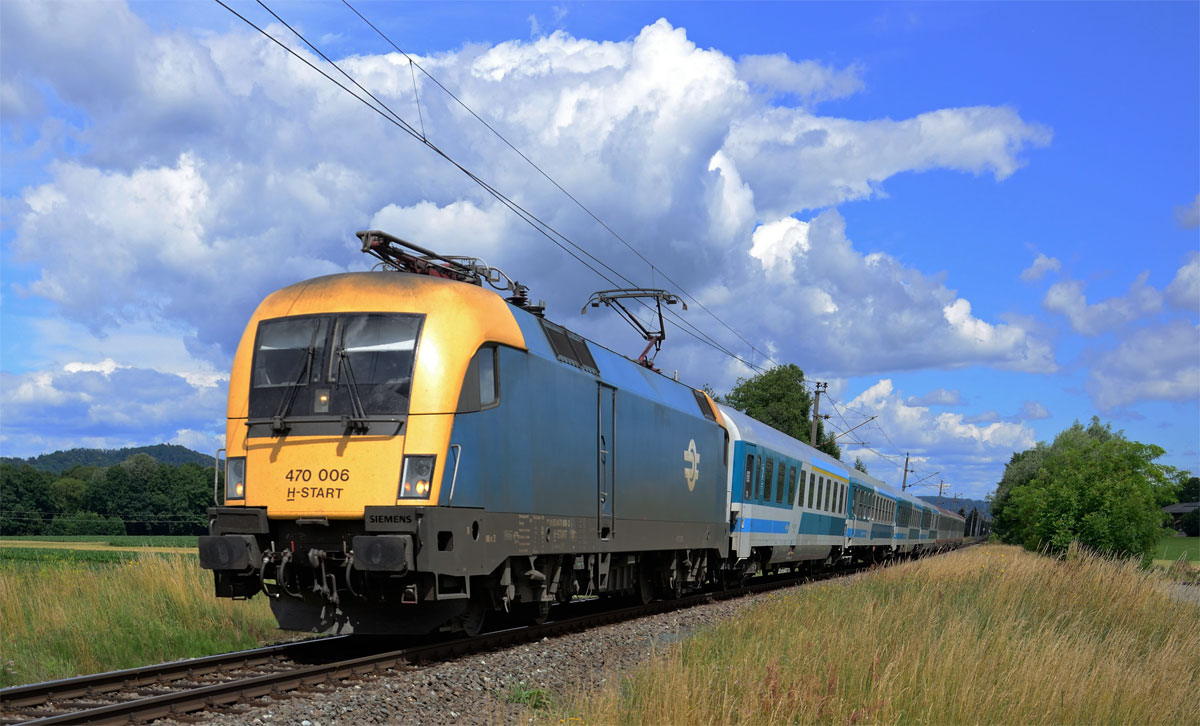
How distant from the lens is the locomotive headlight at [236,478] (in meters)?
9.88

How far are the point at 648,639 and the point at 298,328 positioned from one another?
223 inches

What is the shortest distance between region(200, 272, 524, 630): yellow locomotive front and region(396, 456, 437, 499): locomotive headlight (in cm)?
1

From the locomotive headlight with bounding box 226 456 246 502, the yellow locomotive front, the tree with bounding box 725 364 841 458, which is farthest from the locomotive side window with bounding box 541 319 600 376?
the tree with bounding box 725 364 841 458

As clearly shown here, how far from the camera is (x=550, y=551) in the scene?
11.5 m

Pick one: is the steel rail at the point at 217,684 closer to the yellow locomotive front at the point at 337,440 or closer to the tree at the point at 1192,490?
the yellow locomotive front at the point at 337,440

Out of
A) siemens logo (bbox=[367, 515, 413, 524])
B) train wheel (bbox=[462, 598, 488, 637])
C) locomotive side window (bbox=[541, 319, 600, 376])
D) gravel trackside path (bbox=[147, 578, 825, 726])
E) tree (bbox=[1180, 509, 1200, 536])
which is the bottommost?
tree (bbox=[1180, 509, 1200, 536])

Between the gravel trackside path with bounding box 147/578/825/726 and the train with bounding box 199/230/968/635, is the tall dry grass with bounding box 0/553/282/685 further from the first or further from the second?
the gravel trackside path with bounding box 147/578/825/726

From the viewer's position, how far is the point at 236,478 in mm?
9945

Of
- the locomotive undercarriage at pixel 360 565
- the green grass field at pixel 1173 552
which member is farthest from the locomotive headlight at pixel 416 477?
the green grass field at pixel 1173 552

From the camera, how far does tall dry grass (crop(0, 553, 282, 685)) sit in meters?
10.2

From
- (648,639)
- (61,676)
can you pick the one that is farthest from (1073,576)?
(61,676)

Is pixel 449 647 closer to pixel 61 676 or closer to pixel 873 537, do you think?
pixel 61 676

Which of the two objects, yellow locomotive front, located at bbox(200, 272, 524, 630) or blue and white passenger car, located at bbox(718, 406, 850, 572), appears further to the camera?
blue and white passenger car, located at bbox(718, 406, 850, 572)

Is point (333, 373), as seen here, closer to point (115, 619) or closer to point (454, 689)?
point (454, 689)
